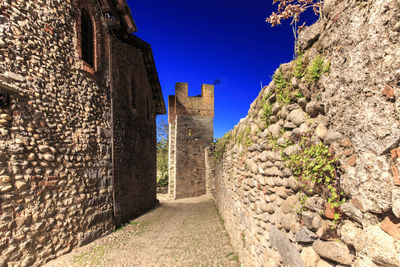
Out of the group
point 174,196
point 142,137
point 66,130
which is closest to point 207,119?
point 174,196

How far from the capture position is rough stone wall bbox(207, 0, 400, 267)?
112 cm

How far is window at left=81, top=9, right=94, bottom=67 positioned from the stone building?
1.1 inches

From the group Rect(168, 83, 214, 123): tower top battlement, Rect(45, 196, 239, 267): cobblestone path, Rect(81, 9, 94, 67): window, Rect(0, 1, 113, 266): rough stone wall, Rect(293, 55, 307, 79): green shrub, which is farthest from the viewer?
Rect(168, 83, 214, 123): tower top battlement

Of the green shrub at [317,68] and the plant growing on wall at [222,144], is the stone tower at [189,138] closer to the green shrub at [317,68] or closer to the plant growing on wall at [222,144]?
the plant growing on wall at [222,144]

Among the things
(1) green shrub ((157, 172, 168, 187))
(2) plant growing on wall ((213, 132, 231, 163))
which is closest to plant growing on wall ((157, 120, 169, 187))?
(1) green shrub ((157, 172, 168, 187))

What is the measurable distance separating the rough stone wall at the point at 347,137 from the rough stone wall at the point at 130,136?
5.84 metres

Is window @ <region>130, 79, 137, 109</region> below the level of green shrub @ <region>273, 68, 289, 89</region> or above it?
above

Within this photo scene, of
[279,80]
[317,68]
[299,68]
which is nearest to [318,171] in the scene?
[317,68]

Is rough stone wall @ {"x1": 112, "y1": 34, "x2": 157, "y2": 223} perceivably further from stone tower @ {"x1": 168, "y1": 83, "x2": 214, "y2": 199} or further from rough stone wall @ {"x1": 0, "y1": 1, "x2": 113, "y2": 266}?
stone tower @ {"x1": 168, "y1": 83, "x2": 214, "y2": 199}

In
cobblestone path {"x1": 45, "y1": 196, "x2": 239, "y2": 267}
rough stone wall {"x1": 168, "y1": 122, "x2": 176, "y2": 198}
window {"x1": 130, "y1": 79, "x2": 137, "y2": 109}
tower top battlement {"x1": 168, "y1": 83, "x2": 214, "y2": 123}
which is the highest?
tower top battlement {"x1": 168, "y1": 83, "x2": 214, "y2": 123}

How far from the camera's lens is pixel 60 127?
4.72 meters

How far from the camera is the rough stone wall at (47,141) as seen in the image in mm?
3734

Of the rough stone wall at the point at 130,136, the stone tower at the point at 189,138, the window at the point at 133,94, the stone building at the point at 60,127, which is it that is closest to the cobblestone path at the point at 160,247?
the stone building at the point at 60,127

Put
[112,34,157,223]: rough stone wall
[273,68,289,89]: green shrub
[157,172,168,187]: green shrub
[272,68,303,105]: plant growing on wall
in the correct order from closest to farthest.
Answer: [272,68,303,105]: plant growing on wall
[273,68,289,89]: green shrub
[112,34,157,223]: rough stone wall
[157,172,168,187]: green shrub
